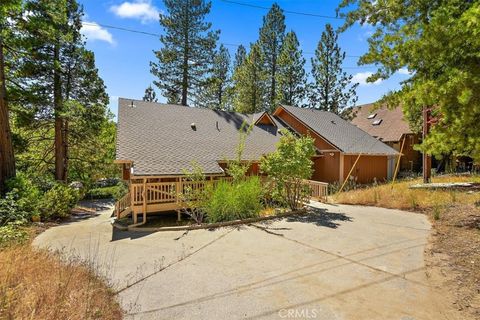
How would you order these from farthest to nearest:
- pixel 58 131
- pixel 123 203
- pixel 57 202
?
1. pixel 58 131
2. pixel 123 203
3. pixel 57 202

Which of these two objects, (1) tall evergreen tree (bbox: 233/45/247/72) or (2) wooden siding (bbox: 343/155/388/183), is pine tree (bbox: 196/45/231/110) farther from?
(2) wooden siding (bbox: 343/155/388/183)

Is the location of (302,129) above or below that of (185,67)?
below

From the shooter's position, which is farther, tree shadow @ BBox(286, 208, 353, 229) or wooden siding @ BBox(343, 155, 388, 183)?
wooden siding @ BBox(343, 155, 388, 183)

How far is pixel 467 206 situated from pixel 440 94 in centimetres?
579

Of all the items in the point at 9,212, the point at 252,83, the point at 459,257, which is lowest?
the point at 459,257

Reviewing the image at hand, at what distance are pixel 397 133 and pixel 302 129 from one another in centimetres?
1036

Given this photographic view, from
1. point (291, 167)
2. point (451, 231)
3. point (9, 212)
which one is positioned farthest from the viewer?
point (291, 167)

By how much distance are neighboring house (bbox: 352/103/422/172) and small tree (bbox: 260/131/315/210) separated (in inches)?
604

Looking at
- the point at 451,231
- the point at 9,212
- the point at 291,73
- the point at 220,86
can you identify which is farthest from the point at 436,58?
the point at 220,86

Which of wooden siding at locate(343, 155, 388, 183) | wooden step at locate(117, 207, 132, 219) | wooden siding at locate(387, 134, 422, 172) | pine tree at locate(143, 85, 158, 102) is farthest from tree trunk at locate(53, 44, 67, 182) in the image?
pine tree at locate(143, 85, 158, 102)

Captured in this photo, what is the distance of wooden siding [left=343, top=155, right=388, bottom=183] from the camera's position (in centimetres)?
1835

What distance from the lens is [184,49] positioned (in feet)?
84.8

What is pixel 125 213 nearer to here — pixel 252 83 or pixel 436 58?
pixel 436 58

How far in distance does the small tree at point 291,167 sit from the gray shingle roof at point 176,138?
284 cm
